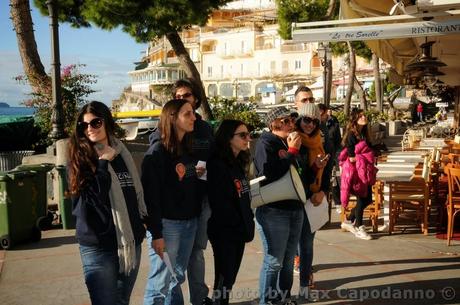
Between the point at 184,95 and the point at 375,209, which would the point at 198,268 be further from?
the point at 375,209

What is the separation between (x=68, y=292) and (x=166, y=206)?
1.87 m

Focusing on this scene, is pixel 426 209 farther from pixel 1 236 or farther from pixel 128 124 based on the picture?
pixel 128 124

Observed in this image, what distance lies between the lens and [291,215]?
426cm

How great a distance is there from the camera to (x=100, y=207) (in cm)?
312

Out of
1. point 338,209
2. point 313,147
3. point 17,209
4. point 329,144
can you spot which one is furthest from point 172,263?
point 338,209

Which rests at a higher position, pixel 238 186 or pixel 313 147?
pixel 313 147

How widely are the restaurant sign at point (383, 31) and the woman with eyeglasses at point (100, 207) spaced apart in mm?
2480

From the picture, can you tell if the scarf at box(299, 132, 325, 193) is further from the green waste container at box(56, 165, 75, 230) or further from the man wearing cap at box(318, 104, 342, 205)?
the green waste container at box(56, 165, 75, 230)

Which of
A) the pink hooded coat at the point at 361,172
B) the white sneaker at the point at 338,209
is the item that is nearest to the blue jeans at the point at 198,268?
the pink hooded coat at the point at 361,172

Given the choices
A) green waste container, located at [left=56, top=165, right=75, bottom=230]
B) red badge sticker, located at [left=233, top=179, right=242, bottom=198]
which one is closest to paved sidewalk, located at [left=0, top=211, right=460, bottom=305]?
green waste container, located at [left=56, top=165, right=75, bottom=230]

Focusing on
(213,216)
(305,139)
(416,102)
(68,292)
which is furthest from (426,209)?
(416,102)

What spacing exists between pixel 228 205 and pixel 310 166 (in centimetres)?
107

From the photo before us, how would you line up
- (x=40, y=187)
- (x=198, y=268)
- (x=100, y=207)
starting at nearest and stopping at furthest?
(x=100, y=207) → (x=198, y=268) → (x=40, y=187)

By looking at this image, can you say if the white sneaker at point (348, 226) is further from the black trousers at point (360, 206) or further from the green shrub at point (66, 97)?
the green shrub at point (66, 97)
